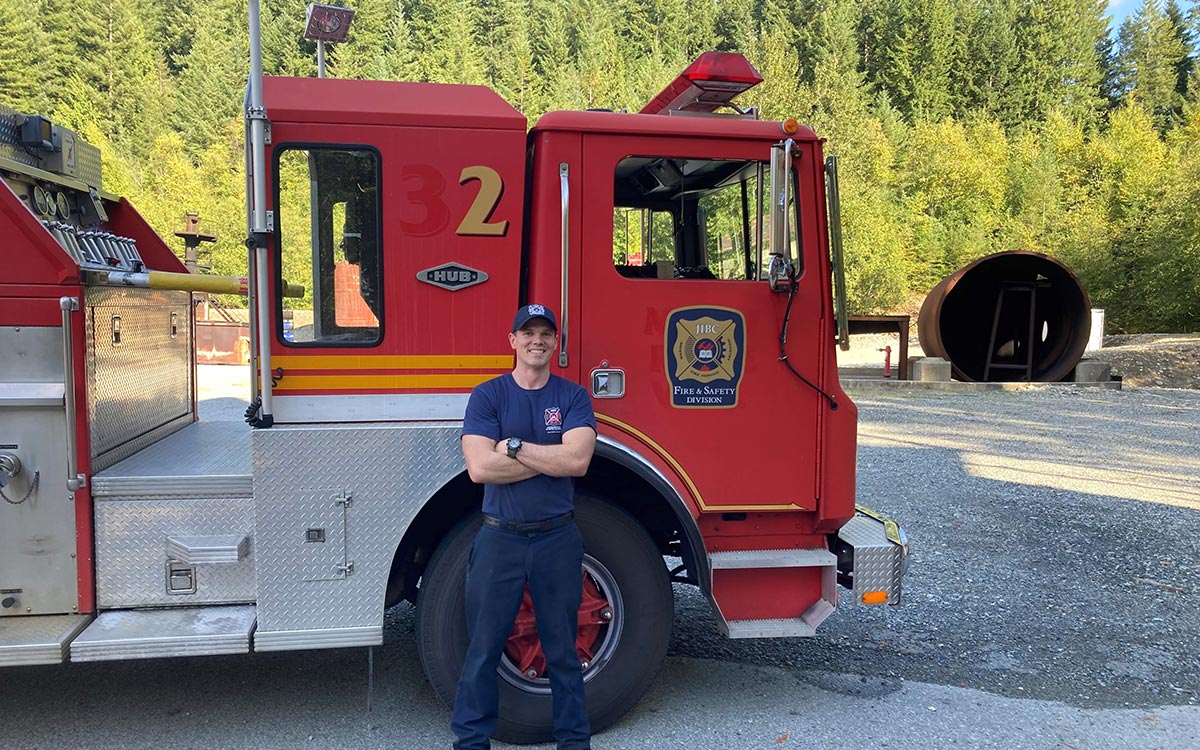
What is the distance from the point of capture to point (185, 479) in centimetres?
321

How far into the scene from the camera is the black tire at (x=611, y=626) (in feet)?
10.9

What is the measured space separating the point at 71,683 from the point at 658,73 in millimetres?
48468

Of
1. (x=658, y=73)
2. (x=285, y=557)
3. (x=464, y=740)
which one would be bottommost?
(x=464, y=740)

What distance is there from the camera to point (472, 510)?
3412mm

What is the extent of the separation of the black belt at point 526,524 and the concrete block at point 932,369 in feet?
51.2

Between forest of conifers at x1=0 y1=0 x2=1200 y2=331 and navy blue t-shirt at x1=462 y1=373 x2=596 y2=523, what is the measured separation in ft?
26.4

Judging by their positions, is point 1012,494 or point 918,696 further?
point 1012,494

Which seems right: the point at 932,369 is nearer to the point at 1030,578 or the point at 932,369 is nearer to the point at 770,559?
the point at 1030,578

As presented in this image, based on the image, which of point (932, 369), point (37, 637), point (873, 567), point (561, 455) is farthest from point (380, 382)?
point (932, 369)

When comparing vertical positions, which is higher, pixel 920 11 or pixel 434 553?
pixel 920 11

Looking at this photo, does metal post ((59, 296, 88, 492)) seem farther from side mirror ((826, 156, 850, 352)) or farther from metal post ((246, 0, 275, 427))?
side mirror ((826, 156, 850, 352))

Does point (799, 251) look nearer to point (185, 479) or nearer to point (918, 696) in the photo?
point (918, 696)

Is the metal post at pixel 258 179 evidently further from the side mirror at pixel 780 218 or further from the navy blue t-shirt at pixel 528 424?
the side mirror at pixel 780 218

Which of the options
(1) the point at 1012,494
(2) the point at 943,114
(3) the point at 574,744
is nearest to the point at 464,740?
(3) the point at 574,744
